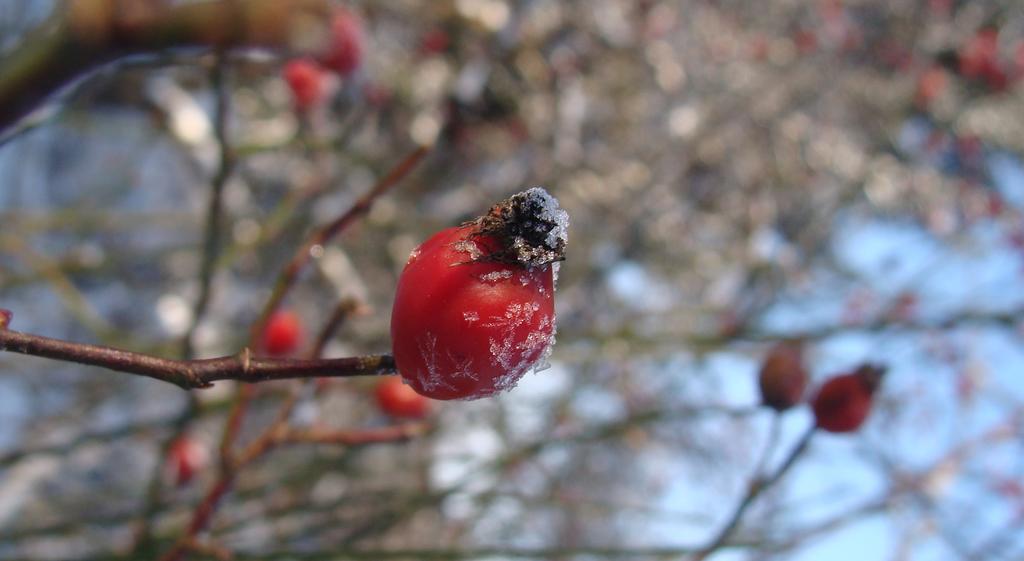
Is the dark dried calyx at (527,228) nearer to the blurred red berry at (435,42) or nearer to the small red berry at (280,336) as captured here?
the small red berry at (280,336)

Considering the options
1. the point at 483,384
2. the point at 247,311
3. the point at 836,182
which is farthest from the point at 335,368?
the point at 836,182

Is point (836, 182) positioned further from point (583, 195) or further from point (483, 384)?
point (483, 384)

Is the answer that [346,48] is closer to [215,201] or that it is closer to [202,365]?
[215,201]

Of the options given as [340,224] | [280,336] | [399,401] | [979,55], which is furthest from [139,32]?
[979,55]

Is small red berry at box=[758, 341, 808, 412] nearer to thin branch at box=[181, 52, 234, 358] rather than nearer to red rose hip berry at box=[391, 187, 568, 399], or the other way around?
red rose hip berry at box=[391, 187, 568, 399]

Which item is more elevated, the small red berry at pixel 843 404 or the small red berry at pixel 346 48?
the small red berry at pixel 346 48

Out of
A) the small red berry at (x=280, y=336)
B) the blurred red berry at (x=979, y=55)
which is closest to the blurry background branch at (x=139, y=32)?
the small red berry at (x=280, y=336)

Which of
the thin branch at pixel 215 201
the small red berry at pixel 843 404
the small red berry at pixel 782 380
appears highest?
the thin branch at pixel 215 201
